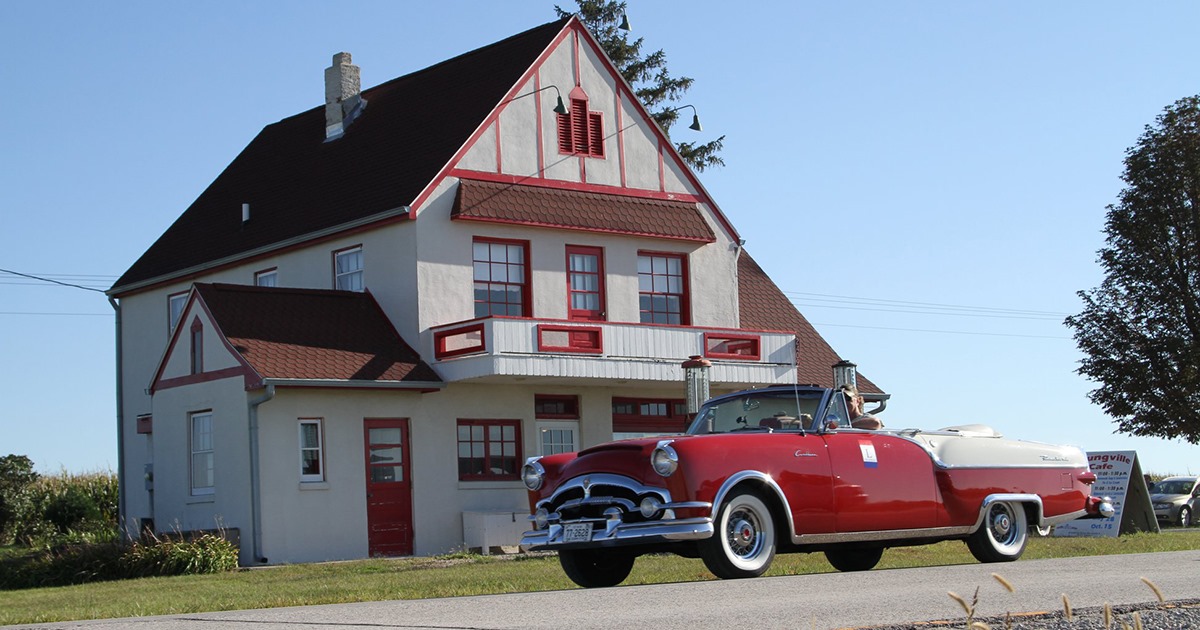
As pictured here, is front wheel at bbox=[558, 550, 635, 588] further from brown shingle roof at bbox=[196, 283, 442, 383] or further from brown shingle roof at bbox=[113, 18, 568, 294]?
brown shingle roof at bbox=[113, 18, 568, 294]

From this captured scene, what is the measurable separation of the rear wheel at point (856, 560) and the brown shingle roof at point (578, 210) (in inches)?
525

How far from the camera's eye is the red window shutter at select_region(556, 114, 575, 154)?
1159 inches

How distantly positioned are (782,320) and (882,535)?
20451 mm

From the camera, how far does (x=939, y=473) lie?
47.4 feet

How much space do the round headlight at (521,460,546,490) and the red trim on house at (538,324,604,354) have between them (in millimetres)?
13184

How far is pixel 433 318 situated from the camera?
1077 inches

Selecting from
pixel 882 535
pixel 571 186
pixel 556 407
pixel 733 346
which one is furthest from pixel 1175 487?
pixel 882 535

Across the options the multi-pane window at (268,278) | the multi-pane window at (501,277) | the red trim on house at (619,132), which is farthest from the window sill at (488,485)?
the red trim on house at (619,132)

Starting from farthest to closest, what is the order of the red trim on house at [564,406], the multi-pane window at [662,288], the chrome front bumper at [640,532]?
the multi-pane window at [662,288], the red trim on house at [564,406], the chrome front bumper at [640,532]

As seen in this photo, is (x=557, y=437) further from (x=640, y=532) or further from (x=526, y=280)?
(x=640, y=532)


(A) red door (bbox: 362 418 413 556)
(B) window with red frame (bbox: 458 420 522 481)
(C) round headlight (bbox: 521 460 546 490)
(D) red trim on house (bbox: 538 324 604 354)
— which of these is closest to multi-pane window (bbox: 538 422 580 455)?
(B) window with red frame (bbox: 458 420 522 481)

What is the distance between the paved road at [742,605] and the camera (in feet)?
29.2

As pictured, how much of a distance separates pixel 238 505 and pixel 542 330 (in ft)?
19.1

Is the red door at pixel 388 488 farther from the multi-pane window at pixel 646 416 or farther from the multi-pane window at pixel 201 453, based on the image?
the multi-pane window at pixel 646 416
